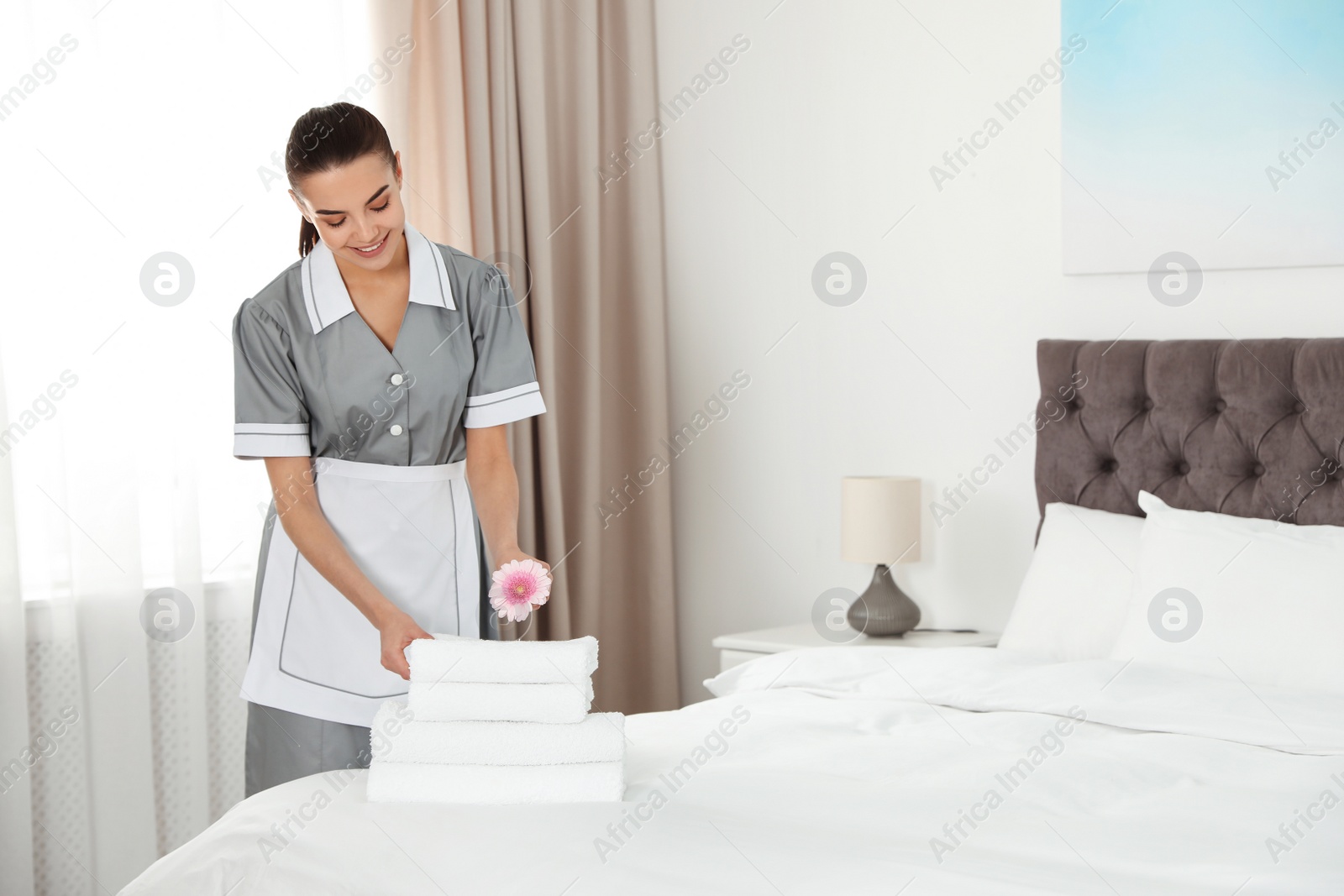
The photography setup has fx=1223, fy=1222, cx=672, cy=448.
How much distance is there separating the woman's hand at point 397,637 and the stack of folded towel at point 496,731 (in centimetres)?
6

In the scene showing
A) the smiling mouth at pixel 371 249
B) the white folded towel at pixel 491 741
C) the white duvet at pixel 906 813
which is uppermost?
the smiling mouth at pixel 371 249

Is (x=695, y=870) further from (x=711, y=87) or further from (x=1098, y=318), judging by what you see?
(x=711, y=87)

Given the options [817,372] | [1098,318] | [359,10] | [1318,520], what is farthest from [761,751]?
[359,10]

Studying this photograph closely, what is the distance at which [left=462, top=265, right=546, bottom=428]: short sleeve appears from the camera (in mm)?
1835

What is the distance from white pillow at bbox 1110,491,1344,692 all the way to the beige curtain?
1.54m

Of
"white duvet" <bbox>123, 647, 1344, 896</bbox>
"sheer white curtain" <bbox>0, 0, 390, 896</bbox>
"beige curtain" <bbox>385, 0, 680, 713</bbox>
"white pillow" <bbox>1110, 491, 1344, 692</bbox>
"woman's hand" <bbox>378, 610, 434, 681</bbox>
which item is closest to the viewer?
"white duvet" <bbox>123, 647, 1344, 896</bbox>

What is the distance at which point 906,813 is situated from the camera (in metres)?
1.54

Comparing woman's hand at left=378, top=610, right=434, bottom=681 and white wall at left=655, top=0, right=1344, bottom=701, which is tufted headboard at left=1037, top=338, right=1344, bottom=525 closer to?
white wall at left=655, top=0, right=1344, bottom=701

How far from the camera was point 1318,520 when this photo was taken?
2.35m

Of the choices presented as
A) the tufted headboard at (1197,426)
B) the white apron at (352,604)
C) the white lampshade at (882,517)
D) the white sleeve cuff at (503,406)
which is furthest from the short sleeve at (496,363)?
the tufted headboard at (1197,426)

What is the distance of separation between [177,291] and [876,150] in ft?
5.85

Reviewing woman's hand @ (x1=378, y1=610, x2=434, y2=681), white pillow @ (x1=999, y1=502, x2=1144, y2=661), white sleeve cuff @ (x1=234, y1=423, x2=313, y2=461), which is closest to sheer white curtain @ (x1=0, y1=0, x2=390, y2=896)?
white sleeve cuff @ (x1=234, y1=423, x2=313, y2=461)

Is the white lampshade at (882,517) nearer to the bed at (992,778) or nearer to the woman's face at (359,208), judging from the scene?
the bed at (992,778)

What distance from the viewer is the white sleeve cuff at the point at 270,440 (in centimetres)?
173
